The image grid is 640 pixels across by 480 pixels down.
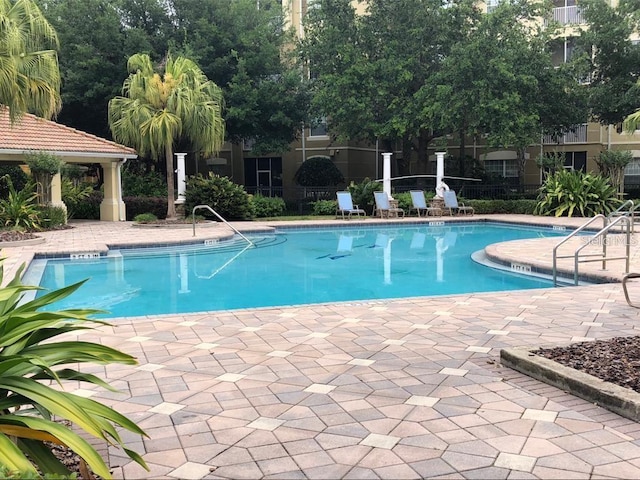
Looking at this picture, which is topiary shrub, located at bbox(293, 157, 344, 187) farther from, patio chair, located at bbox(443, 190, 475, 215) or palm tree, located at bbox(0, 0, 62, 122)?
palm tree, located at bbox(0, 0, 62, 122)

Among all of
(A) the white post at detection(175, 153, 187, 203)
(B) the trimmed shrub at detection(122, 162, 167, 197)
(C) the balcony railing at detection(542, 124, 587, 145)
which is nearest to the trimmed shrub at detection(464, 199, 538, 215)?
(C) the balcony railing at detection(542, 124, 587, 145)

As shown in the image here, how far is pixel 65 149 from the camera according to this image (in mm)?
19750

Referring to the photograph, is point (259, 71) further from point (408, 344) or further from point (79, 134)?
point (408, 344)

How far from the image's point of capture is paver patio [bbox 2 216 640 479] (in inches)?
118

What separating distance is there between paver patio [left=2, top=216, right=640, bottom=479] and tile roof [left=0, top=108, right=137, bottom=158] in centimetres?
1500

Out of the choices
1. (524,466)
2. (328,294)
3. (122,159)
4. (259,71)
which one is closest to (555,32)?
(259,71)

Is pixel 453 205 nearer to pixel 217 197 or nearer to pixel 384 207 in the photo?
pixel 384 207

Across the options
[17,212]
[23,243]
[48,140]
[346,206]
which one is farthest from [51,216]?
[346,206]

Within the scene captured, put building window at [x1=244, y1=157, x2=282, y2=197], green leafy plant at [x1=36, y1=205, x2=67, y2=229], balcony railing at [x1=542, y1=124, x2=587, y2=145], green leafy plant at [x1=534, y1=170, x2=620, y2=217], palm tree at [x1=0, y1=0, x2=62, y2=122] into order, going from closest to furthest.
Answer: palm tree at [x1=0, y1=0, x2=62, y2=122] → green leafy plant at [x1=36, y1=205, x2=67, y2=229] → green leafy plant at [x1=534, y1=170, x2=620, y2=217] → balcony railing at [x1=542, y1=124, x2=587, y2=145] → building window at [x1=244, y1=157, x2=282, y2=197]

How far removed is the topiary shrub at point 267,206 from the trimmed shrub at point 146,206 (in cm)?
334

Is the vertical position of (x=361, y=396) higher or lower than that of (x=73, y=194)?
lower

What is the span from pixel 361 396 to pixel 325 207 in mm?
19942

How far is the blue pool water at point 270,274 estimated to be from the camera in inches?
370

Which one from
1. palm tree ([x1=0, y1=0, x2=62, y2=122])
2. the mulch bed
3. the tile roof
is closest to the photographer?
the mulch bed
